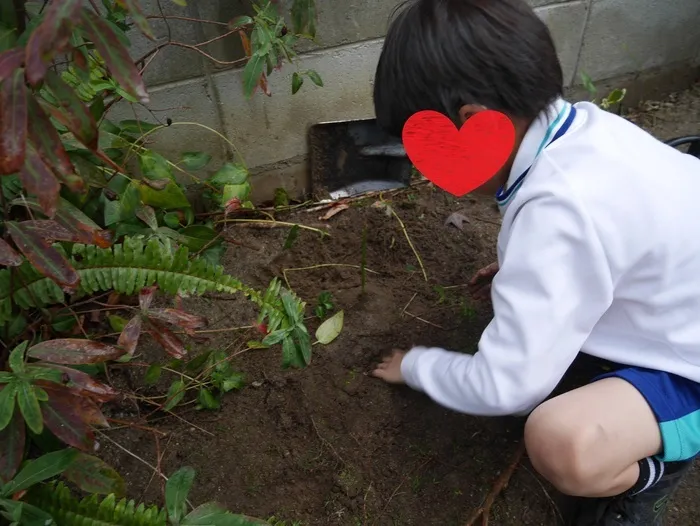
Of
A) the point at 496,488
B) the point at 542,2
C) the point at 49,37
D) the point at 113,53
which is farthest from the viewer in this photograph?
the point at 542,2

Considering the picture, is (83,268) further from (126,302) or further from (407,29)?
(407,29)

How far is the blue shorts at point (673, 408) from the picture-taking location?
1.17 meters

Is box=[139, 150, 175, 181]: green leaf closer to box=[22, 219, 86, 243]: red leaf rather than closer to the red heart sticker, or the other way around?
box=[22, 219, 86, 243]: red leaf

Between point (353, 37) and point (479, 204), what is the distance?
2.56ft

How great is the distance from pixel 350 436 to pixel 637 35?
7.48ft

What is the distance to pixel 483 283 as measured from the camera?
6.07 ft

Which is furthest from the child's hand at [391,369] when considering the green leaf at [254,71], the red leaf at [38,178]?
the red leaf at [38,178]

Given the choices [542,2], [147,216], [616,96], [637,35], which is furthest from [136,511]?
[637,35]

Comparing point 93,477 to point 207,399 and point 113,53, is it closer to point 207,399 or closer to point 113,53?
point 207,399

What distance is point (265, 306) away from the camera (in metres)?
1.39

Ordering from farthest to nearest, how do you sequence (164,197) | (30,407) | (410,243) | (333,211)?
1. (333,211)
2. (410,243)
3. (164,197)
4. (30,407)

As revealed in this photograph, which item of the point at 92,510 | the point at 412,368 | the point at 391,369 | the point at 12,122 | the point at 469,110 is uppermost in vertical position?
the point at 12,122

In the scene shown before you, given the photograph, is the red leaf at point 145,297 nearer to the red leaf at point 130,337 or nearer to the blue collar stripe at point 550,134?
the red leaf at point 130,337

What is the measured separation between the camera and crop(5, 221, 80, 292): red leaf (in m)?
1.00
